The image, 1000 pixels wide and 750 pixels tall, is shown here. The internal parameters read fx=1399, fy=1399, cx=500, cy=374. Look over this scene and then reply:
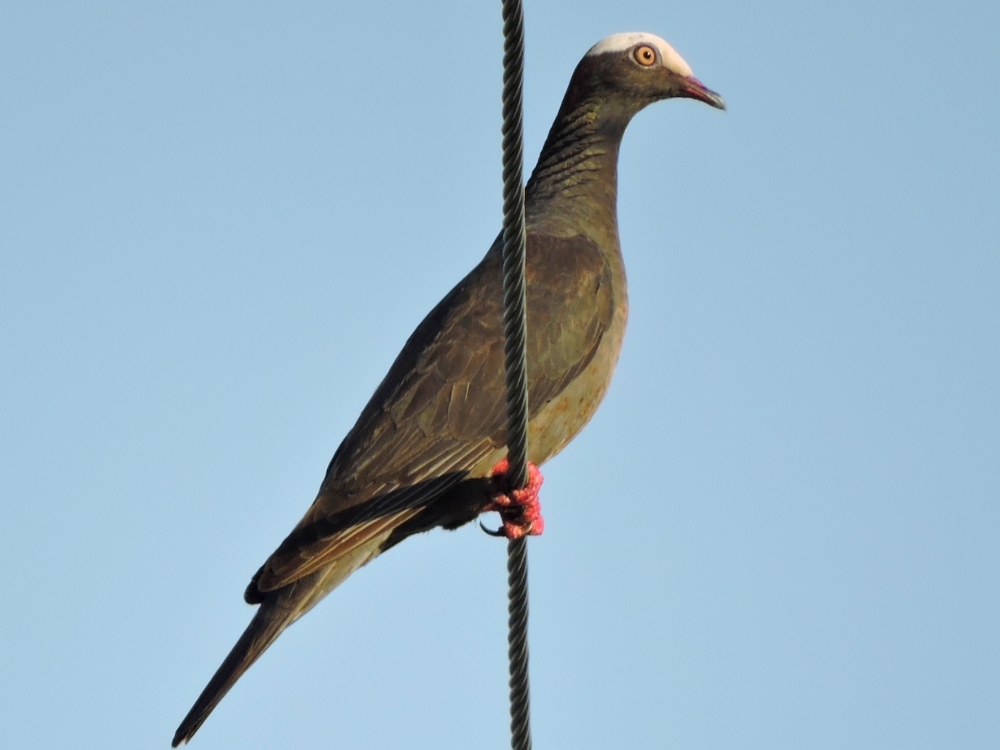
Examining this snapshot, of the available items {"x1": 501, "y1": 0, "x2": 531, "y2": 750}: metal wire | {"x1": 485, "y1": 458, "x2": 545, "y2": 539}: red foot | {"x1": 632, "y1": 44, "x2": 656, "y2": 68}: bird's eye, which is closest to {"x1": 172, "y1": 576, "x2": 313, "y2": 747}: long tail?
{"x1": 485, "y1": 458, "x2": 545, "y2": 539}: red foot

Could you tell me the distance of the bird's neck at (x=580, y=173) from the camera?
5637 mm

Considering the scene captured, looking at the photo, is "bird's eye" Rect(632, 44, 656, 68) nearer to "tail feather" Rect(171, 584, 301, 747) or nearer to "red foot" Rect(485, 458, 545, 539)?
"red foot" Rect(485, 458, 545, 539)

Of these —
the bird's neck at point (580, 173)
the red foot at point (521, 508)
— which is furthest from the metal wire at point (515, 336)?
the bird's neck at point (580, 173)

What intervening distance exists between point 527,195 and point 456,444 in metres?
1.65

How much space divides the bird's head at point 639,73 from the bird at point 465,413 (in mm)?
364

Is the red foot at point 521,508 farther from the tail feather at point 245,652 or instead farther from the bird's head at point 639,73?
the bird's head at point 639,73

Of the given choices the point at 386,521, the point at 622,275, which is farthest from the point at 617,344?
the point at 386,521

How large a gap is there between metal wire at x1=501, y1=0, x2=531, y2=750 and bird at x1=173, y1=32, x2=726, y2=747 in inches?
37.0

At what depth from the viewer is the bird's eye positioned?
5918 millimetres

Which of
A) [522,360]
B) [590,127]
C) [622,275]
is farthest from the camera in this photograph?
[590,127]

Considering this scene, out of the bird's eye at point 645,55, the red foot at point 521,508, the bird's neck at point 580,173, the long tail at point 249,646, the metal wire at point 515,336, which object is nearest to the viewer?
the metal wire at point 515,336

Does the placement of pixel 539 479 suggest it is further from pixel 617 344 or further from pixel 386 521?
pixel 617 344

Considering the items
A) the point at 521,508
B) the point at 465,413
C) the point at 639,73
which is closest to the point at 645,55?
the point at 639,73

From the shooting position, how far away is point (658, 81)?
5945 mm
